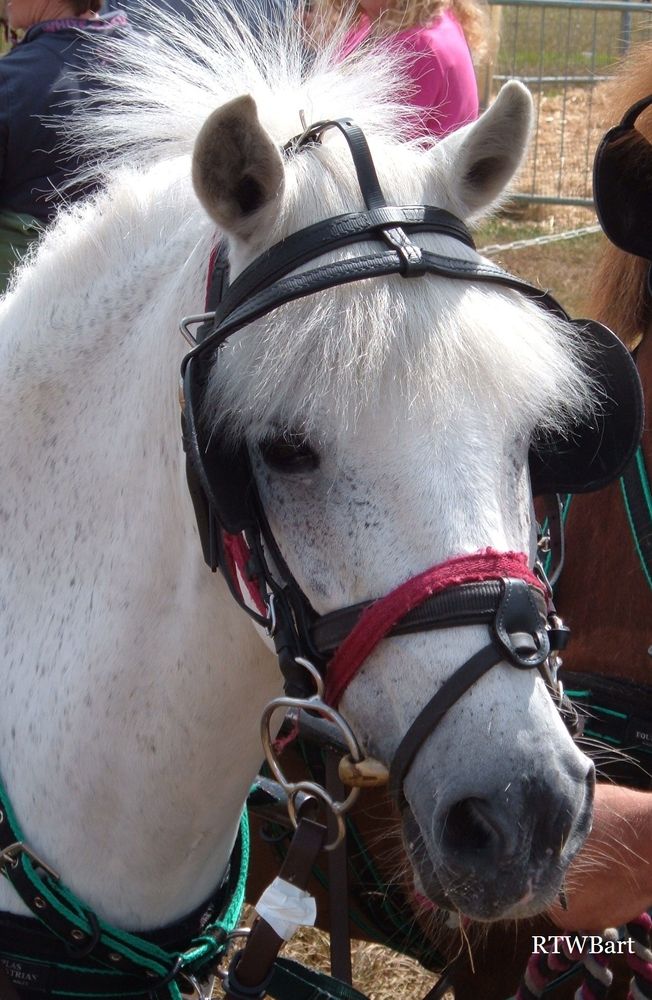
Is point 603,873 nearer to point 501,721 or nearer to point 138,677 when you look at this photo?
point 501,721

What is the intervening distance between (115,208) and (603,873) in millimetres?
1336

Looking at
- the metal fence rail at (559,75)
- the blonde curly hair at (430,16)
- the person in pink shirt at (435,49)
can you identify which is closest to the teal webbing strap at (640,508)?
the blonde curly hair at (430,16)

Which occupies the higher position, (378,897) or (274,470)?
(274,470)

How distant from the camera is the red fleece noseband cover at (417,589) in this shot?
1.36 meters

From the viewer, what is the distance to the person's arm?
6.06 feet

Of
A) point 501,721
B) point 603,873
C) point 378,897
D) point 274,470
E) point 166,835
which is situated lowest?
point 378,897

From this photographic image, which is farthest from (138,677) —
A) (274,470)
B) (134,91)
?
(134,91)

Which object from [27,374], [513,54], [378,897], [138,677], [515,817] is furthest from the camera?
[513,54]

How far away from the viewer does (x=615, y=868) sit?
1876mm

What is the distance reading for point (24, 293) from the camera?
1932mm

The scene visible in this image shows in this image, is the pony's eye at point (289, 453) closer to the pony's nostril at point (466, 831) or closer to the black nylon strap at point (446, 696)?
the black nylon strap at point (446, 696)

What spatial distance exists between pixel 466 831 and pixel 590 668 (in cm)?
79

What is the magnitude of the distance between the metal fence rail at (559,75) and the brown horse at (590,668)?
6.46 m

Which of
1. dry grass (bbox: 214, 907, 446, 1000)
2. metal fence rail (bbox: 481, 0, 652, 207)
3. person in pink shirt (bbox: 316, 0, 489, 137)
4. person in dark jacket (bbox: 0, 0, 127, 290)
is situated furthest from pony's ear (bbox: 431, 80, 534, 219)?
metal fence rail (bbox: 481, 0, 652, 207)
